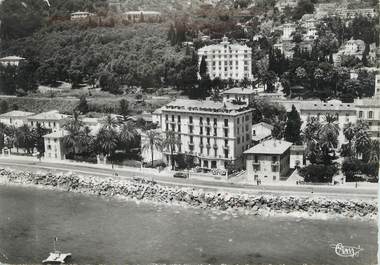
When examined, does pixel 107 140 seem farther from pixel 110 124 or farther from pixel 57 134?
pixel 57 134

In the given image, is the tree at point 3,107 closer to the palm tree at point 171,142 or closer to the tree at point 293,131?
the palm tree at point 171,142

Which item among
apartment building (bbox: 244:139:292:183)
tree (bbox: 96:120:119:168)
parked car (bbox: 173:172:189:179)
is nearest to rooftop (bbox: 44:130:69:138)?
tree (bbox: 96:120:119:168)

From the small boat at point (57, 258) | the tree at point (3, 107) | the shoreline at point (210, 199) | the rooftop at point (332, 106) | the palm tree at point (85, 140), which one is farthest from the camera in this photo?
the tree at point (3, 107)

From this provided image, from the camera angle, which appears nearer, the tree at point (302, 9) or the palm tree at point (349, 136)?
the palm tree at point (349, 136)

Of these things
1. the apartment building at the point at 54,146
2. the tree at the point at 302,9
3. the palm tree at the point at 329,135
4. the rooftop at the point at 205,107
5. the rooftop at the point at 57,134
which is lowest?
the apartment building at the point at 54,146

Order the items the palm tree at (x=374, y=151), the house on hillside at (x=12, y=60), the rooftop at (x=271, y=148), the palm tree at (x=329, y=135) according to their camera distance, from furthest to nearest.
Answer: the house on hillside at (x=12, y=60), the palm tree at (x=329, y=135), the rooftop at (x=271, y=148), the palm tree at (x=374, y=151)

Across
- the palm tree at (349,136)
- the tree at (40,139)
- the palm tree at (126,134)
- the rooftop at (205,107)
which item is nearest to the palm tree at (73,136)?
the tree at (40,139)

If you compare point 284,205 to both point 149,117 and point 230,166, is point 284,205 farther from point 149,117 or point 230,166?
point 149,117
